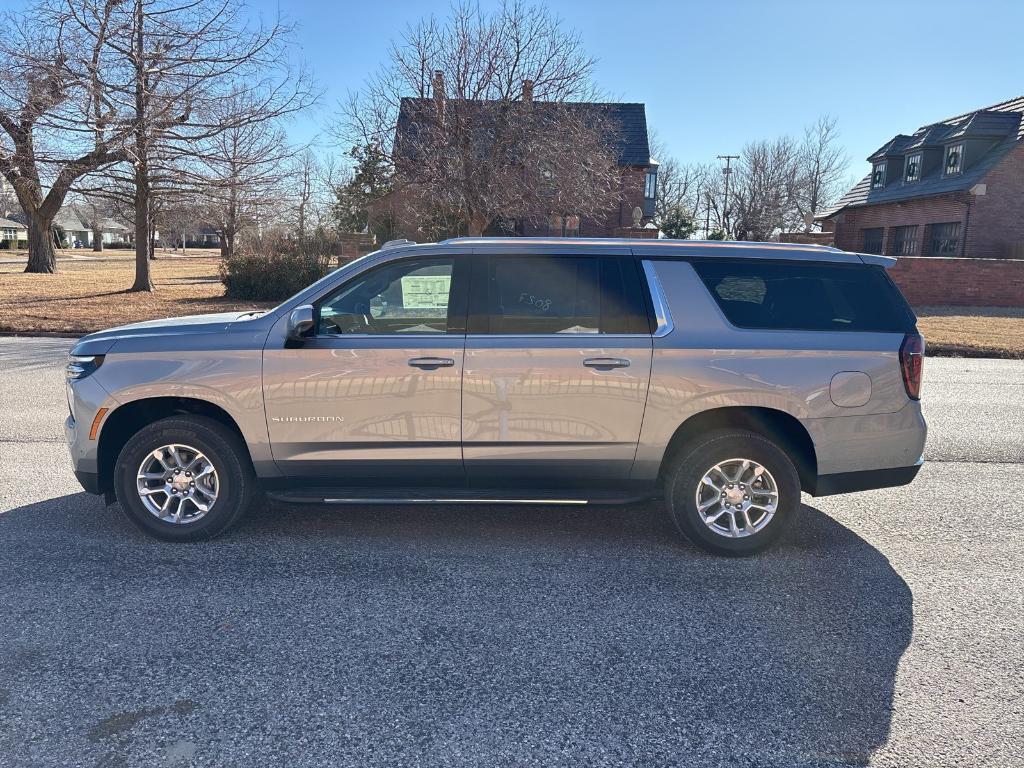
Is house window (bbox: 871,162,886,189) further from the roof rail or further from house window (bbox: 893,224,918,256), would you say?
the roof rail

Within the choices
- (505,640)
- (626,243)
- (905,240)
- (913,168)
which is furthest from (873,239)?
(505,640)

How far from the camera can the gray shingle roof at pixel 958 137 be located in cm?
2797

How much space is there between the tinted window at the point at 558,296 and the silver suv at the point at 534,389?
0.01 m

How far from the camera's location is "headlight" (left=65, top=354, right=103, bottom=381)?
451cm

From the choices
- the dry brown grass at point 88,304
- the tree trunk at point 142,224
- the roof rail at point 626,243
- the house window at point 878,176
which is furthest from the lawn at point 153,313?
the house window at point 878,176

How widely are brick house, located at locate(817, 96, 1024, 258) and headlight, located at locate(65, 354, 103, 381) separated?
2969 cm

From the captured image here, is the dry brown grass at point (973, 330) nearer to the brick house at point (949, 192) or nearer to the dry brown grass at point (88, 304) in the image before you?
the brick house at point (949, 192)

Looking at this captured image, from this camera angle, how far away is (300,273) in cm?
2108

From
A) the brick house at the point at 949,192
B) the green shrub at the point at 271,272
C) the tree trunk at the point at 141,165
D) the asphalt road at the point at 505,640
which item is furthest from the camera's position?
the brick house at the point at 949,192

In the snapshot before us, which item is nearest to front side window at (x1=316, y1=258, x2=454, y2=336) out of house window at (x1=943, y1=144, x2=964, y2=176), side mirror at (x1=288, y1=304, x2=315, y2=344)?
side mirror at (x1=288, y1=304, x2=315, y2=344)

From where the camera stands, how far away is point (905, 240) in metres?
32.1

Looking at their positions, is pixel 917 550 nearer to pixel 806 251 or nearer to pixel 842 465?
pixel 842 465

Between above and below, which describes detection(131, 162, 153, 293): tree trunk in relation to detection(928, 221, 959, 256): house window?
below

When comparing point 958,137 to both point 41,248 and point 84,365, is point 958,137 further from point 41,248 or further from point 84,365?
point 41,248
